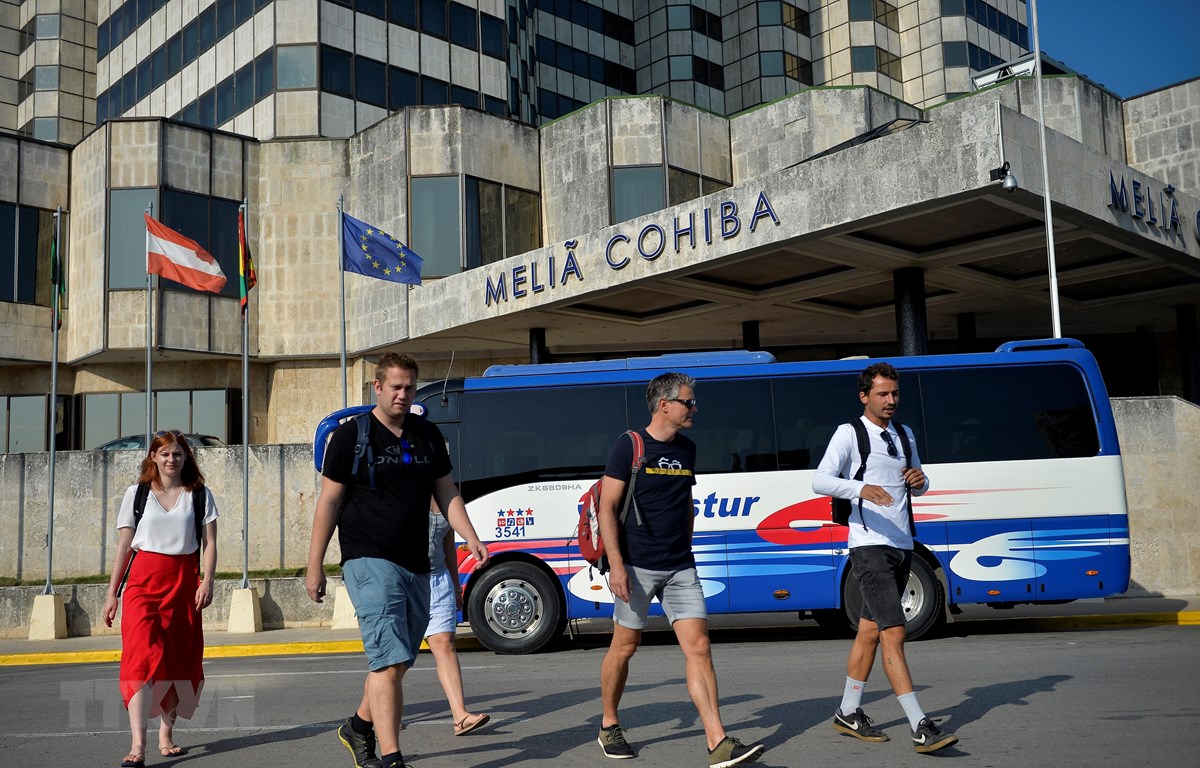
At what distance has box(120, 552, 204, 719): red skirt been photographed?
6398 millimetres

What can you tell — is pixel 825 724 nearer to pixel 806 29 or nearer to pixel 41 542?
pixel 41 542

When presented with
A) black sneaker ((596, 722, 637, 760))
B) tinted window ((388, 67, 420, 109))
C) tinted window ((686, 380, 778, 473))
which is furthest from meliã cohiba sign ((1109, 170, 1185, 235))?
tinted window ((388, 67, 420, 109))

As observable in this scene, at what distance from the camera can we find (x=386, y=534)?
17.3 feet

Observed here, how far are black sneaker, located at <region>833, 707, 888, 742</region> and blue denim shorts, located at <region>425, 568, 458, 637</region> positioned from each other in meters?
2.44

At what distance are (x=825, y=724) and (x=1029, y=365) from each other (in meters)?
7.04

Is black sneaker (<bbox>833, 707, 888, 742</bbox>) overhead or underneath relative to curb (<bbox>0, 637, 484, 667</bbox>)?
overhead

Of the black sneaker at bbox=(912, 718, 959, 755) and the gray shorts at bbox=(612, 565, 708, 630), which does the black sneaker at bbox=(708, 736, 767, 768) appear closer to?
the gray shorts at bbox=(612, 565, 708, 630)

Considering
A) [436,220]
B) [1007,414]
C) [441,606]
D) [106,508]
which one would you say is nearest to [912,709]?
[441,606]

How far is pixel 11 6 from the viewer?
4884cm

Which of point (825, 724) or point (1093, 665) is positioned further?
point (1093, 665)

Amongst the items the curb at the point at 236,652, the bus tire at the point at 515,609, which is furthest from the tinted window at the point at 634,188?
the bus tire at the point at 515,609

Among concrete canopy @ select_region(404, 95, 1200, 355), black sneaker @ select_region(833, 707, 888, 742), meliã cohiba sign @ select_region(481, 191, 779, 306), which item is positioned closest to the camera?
black sneaker @ select_region(833, 707, 888, 742)

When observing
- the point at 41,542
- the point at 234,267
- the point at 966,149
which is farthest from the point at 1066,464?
the point at 234,267

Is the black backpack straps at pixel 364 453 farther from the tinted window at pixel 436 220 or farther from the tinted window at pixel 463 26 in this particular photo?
the tinted window at pixel 463 26
